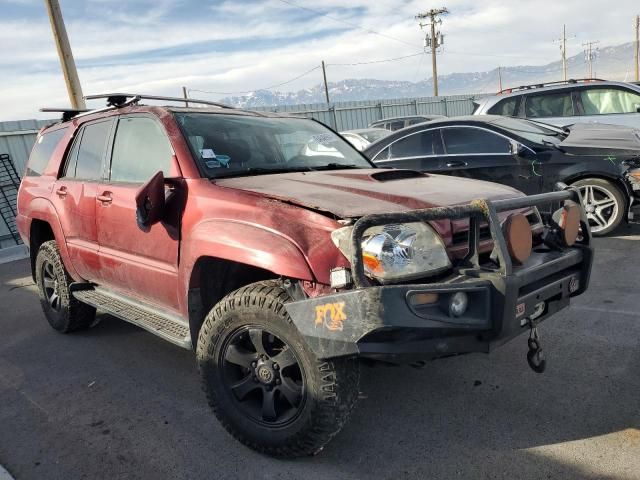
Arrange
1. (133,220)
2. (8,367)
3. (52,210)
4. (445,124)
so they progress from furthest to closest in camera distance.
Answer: (445,124) → (52,210) → (8,367) → (133,220)

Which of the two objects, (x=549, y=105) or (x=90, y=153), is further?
(x=549, y=105)

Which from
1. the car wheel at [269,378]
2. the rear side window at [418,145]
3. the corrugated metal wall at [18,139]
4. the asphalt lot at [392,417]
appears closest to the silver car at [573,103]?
the rear side window at [418,145]

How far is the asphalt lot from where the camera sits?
2512 mm

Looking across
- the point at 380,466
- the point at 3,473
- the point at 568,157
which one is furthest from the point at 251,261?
the point at 568,157

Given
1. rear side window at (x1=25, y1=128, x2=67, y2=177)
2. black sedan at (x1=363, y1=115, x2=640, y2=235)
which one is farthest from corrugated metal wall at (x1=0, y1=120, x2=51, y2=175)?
black sedan at (x1=363, y1=115, x2=640, y2=235)

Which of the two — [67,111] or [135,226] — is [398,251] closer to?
[135,226]

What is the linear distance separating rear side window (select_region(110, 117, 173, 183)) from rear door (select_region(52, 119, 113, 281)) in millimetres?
208

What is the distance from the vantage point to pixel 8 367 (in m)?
4.10

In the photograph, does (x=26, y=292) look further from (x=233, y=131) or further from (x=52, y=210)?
(x=233, y=131)

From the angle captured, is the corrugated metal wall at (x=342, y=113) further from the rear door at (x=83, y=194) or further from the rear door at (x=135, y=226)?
the rear door at (x=135, y=226)

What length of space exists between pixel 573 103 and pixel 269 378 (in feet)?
27.2

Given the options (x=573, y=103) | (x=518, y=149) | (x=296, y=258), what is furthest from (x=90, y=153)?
(x=573, y=103)

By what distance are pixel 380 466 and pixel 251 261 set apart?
114 cm

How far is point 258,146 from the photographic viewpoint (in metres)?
3.49
